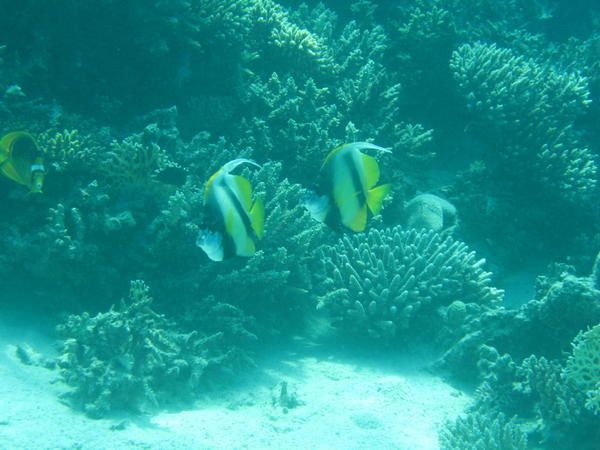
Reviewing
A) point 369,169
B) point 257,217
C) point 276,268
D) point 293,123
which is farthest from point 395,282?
point 257,217

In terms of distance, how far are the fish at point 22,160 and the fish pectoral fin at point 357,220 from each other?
8.36 feet

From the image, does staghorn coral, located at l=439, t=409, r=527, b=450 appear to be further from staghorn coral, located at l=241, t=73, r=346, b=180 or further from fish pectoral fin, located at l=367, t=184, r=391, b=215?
staghorn coral, located at l=241, t=73, r=346, b=180

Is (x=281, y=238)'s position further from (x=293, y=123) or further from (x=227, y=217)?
(x=227, y=217)

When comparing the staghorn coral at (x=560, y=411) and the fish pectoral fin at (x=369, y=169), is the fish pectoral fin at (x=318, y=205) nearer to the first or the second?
the fish pectoral fin at (x=369, y=169)

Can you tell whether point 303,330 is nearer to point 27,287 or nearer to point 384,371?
point 384,371

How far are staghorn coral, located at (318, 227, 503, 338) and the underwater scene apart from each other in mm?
29

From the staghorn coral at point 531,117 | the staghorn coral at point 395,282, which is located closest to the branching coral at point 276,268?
the staghorn coral at point 395,282

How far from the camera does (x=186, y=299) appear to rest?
15.6ft

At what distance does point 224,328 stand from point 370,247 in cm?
191

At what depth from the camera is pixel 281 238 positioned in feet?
16.8

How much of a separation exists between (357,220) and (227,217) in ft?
2.34

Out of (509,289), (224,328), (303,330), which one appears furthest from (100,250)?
(509,289)

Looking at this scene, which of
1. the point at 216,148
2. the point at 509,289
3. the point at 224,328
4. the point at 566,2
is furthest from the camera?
the point at 566,2

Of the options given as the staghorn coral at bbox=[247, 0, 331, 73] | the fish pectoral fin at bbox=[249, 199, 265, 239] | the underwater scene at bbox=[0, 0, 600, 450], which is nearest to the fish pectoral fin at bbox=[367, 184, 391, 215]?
the underwater scene at bbox=[0, 0, 600, 450]
